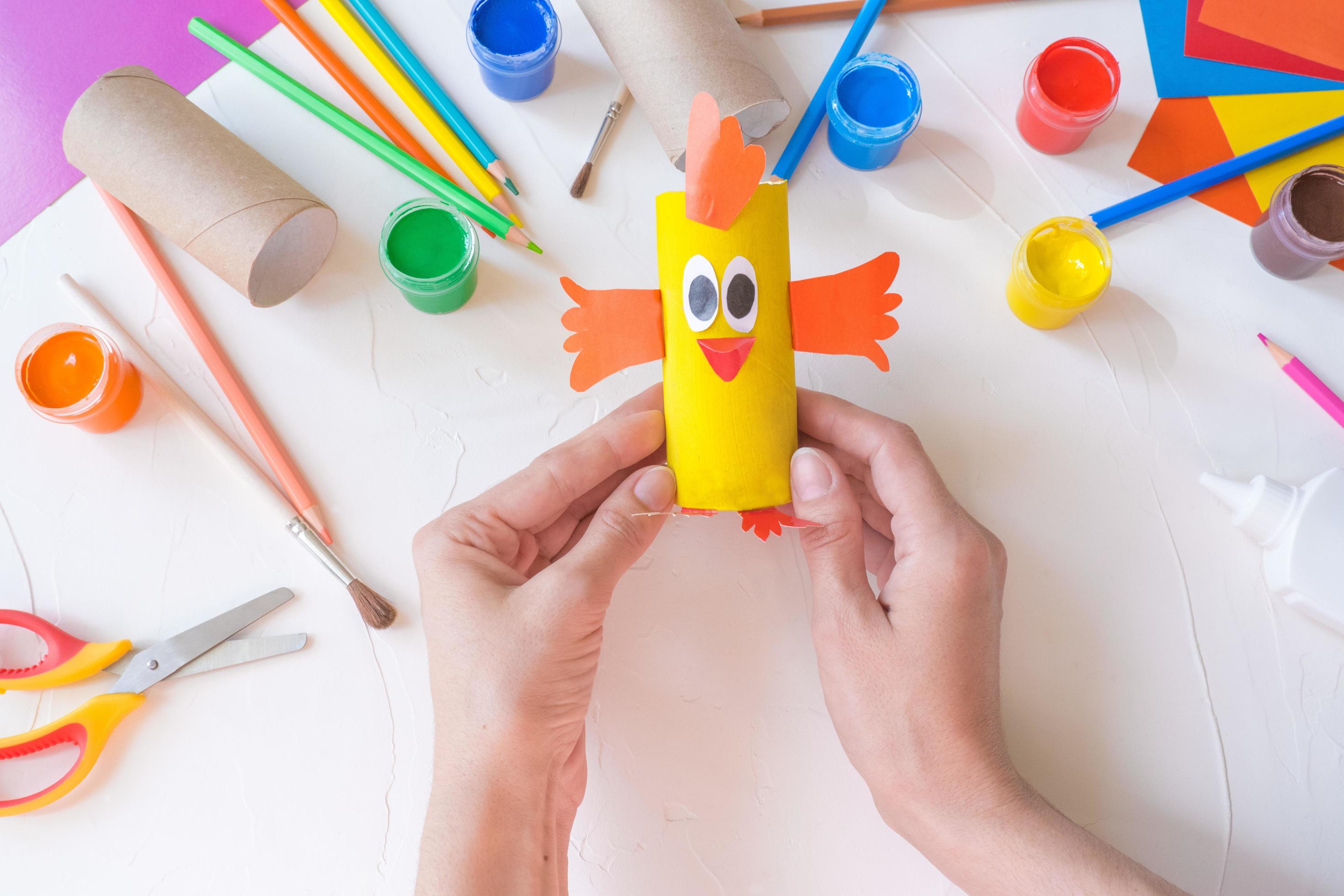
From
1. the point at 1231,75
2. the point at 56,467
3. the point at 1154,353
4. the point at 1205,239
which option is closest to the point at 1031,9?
the point at 1231,75

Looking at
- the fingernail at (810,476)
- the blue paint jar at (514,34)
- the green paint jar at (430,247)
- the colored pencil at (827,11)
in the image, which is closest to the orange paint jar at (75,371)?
the green paint jar at (430,247)

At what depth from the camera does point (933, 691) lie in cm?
88

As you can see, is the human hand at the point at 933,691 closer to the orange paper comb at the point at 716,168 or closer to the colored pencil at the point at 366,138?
the orange paper comb at the point at 716,168

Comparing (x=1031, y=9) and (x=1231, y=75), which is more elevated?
(x=1031, y=9)

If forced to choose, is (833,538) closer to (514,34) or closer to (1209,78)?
(514,34)

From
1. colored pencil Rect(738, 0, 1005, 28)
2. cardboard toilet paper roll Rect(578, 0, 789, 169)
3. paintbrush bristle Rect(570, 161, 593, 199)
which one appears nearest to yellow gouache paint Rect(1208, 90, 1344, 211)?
colored pencil Rect(738, 0, 1005, 28)

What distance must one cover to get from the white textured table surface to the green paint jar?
0.06 m

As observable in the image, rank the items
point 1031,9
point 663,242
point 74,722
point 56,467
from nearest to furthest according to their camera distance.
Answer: point 663,242 → point 74,722 → point 56,467 → point 1031,9

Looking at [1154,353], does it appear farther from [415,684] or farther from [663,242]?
[415,684]

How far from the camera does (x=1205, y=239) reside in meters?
1.22

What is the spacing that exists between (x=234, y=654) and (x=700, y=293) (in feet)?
2.60

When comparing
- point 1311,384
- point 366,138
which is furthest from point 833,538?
point 366,138

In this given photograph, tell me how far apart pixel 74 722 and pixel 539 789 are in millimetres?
641

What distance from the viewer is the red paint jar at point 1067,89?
1.17 m
